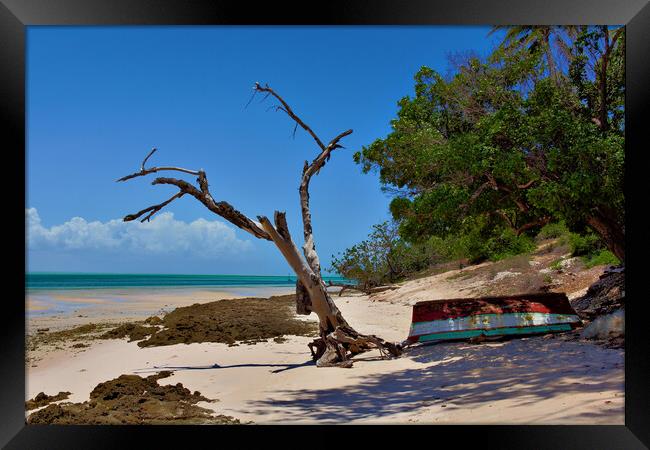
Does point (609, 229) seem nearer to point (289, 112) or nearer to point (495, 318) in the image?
point (495, 318)

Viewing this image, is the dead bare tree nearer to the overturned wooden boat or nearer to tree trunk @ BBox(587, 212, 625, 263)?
the overturned wooden boat

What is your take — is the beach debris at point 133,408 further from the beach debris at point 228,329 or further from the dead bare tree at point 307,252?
the beach debris at point 228,329

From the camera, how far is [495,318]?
723 cm

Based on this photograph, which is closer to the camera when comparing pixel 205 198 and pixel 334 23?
pixel 334 23

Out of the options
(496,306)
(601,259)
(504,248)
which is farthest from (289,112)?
(504,248)

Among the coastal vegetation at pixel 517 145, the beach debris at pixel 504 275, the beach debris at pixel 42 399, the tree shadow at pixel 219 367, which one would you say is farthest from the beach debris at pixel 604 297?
the beach debris at pixel 42 399

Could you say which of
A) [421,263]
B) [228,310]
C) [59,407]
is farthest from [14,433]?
[421,263]

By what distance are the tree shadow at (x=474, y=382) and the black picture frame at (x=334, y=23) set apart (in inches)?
19.2

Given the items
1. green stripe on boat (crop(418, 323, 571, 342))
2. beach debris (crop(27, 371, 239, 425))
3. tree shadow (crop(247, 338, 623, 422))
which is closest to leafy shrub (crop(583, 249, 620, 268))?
green stripe on boat (crop(418, 323, 571, 342))

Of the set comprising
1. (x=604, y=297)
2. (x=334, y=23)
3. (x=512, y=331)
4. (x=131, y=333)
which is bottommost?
(x=131, y=333)

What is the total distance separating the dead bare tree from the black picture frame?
2.77 meters

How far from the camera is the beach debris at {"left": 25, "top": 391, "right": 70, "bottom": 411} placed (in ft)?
17.3

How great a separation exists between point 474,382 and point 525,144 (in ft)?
12.4

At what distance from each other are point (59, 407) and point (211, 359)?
2933 millimetres
